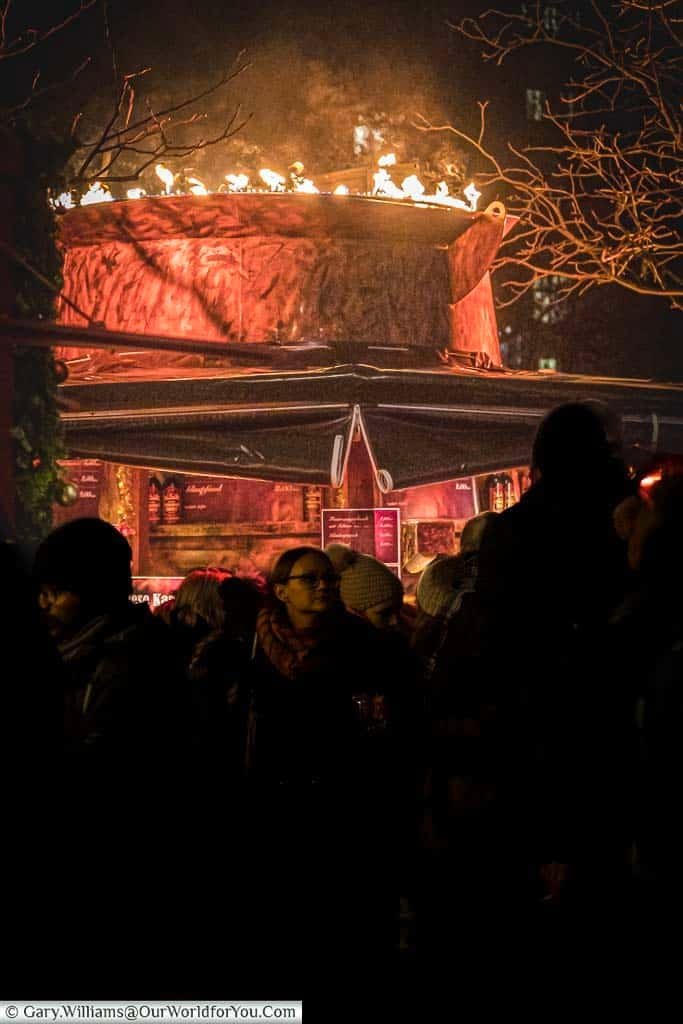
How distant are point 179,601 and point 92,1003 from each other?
3598 millimetres

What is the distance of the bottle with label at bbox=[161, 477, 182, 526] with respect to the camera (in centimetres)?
1433

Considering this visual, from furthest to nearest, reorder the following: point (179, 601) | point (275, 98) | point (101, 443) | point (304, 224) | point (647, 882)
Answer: point (275, 98), point (304, 224), point (101, 443), point (179, 601), point (647, 882)

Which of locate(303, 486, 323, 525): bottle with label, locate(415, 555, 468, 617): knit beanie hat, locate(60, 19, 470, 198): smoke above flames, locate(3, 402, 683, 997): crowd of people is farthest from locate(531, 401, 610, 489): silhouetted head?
locate(60, 19, 470, 198): smoke above flames

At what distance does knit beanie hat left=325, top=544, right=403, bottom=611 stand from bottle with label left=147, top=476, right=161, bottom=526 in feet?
24.0

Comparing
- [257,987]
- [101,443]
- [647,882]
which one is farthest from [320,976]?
[101,443]

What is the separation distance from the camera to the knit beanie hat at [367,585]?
7027 mm

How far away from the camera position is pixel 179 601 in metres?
7.63

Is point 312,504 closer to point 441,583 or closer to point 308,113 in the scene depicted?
point 308,113

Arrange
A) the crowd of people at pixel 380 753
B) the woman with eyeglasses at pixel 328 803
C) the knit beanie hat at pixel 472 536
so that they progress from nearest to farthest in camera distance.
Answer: the crowd of people at pixel 380 753 < the woman with eyeglasses at pixel 328 803 < the knit beanie hat at pixel 472 536

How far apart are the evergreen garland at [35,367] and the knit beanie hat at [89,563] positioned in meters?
7.59

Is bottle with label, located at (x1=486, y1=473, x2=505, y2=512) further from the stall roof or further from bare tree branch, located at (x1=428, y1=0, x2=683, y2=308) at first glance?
the stall roof

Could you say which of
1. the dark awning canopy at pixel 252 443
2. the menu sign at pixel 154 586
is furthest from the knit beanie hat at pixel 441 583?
the menu sign at pixel 154 586

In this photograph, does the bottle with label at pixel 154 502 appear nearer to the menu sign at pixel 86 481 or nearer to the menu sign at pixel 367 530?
the menu sign at pixel 86 481

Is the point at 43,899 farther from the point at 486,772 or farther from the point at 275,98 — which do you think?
the point at 275,98
